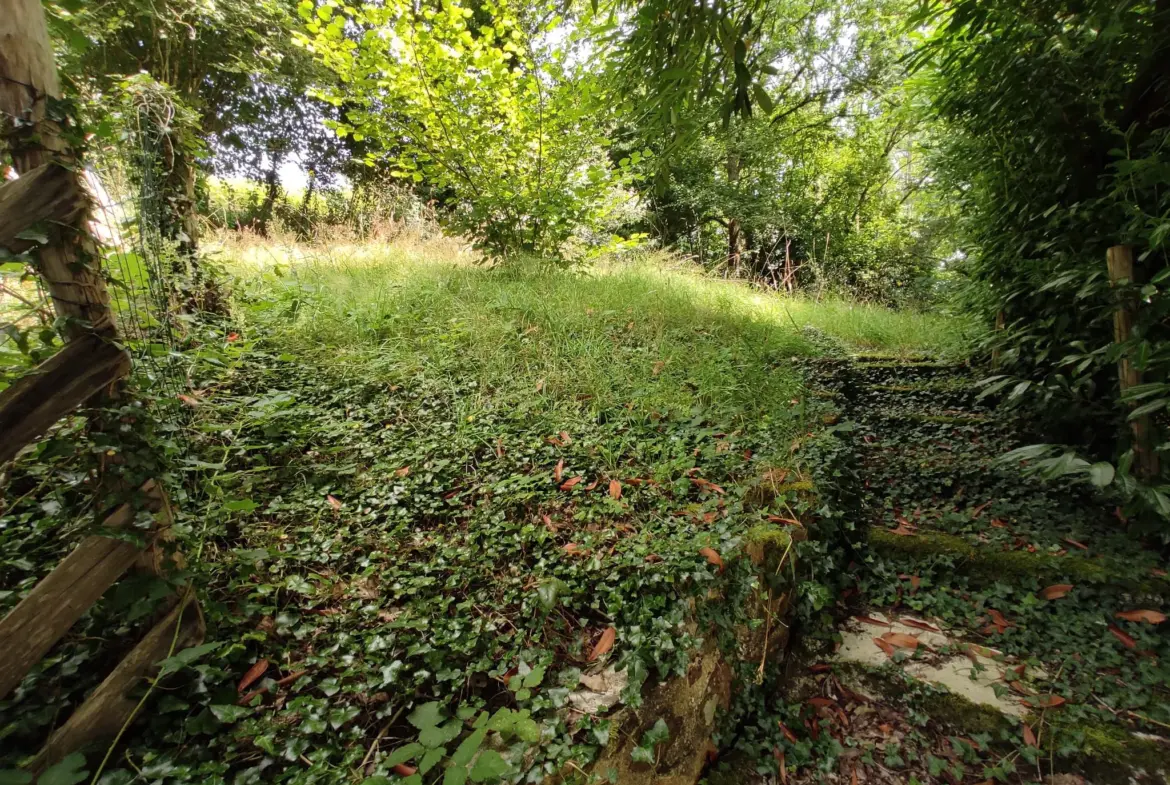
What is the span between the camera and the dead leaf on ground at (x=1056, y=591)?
1942 millimetres

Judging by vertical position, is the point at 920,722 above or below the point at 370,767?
below

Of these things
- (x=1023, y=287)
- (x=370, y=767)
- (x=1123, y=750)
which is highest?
(x=1023, y=287)

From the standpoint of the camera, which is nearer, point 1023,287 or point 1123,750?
point 1123,750

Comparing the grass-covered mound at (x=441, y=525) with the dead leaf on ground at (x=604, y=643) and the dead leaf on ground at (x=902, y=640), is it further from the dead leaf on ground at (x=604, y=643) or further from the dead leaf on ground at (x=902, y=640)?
the dead leaf on ground at (x=902, y=640)

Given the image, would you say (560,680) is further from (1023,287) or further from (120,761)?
(1023,287)

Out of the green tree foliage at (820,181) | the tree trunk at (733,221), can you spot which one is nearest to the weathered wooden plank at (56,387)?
the green tree foliage at (820,181)

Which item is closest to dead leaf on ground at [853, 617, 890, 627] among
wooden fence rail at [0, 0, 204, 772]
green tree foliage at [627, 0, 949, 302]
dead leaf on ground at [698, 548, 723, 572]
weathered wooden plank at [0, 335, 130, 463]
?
dead leaf on ground at [698, 548, 723, 572]

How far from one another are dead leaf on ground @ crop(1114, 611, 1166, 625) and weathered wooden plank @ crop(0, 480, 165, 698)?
339 cm

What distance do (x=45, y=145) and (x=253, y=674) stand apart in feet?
4.76

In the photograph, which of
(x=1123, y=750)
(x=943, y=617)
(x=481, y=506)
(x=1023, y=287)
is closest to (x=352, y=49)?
(x=481, y=506)

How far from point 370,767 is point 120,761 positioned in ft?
1.92

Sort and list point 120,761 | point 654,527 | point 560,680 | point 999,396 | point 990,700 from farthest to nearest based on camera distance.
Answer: point 999,396 < point 654,527 < point 990,700 < point 560,680 < point 120,761

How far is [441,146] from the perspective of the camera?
4.45 meters

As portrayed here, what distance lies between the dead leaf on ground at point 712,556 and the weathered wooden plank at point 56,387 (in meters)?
1.84
